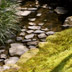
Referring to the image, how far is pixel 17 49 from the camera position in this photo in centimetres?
402

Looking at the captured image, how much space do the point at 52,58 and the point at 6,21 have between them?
1.77m

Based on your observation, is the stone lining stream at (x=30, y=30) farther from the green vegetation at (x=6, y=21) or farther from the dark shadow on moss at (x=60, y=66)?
the dark shadow on moss at (x=60, y=66)

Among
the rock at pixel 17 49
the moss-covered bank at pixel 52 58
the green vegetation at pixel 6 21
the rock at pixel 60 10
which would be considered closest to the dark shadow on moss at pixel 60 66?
the moss-covered bank at pixel 52 58

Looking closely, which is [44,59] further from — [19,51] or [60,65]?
[19,51]

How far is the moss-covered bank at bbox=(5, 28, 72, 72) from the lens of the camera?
9.46 ft

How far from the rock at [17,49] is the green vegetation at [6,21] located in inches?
10.9

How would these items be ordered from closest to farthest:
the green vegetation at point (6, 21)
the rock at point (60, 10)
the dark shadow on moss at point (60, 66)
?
the dark shadow on moss at point (60, 66), the green vegetation at point (6, 21), the rock at point (60, 10)

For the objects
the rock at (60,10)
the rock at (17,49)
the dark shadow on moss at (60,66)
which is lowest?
the rock at (17,49)

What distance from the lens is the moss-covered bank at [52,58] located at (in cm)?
288

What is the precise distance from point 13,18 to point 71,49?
2003mm

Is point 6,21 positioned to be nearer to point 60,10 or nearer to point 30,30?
point 30,30

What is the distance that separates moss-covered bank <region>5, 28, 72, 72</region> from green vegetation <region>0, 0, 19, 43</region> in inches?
40.3

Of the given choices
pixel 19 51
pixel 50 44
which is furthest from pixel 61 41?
pixel 19 51

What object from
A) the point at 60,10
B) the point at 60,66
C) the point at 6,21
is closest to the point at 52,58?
the point at 60,66
